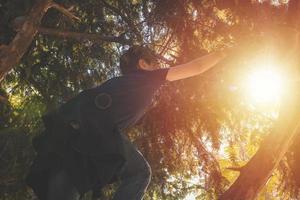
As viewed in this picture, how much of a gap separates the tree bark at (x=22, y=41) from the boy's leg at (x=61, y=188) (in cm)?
177

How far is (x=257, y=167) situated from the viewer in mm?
4406

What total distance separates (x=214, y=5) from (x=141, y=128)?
6.58 feet

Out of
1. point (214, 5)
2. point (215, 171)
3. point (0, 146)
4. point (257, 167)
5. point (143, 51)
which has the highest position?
point (214, 5)

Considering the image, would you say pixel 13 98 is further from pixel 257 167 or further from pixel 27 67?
pixel 257 167

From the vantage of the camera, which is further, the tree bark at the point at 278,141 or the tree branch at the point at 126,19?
the tree branch at the point at 126,19

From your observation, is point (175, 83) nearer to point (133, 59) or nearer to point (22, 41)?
point (22, 41)

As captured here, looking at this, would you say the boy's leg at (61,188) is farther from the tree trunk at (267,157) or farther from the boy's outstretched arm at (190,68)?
the tree trunk at (267,157)

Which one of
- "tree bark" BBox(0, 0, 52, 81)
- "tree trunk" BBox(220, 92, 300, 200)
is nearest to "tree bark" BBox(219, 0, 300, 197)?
"tree trunk" BBox(220, 92, 300, 200)

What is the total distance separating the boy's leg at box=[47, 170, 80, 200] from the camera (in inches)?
124

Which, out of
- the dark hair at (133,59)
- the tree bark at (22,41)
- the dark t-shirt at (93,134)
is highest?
the tree bark at (22,41)

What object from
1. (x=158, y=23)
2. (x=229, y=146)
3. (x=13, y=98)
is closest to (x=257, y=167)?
(x=229, y=146)

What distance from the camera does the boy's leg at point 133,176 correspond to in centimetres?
313

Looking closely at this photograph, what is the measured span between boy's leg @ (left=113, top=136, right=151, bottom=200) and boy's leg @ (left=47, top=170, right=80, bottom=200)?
308 millimetres

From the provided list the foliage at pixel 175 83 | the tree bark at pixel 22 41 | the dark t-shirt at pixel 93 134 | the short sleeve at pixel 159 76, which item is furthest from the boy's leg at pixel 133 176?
the foliage at pixel 175 83
